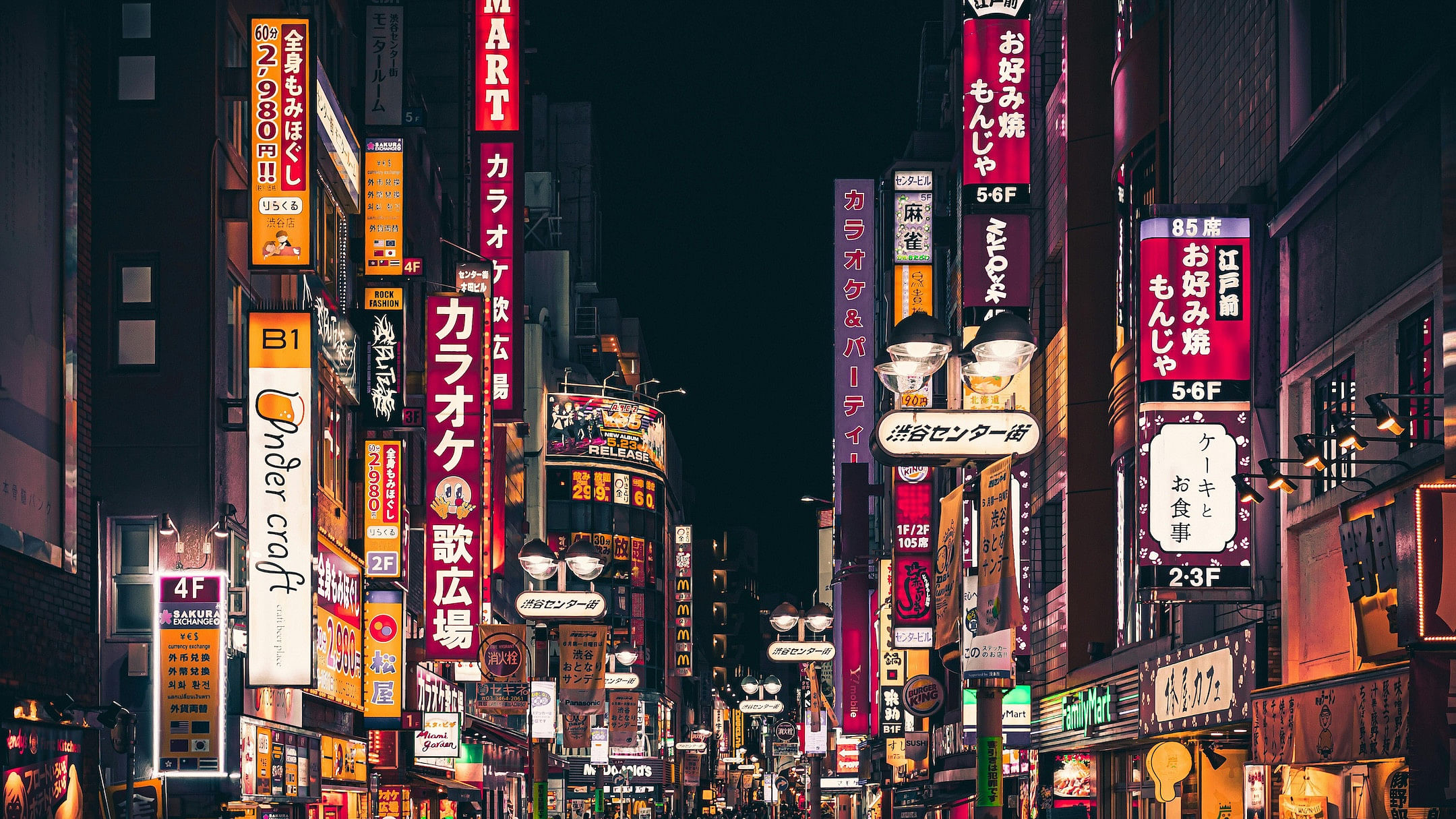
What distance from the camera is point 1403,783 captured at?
15258mm

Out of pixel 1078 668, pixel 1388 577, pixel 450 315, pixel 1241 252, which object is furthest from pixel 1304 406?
pixel 450 315

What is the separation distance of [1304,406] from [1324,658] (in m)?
2.97

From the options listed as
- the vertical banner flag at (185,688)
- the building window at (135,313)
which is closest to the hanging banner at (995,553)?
the vertical banner flag at (185,688)

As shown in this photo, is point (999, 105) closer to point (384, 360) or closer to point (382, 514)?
point (384, 360)

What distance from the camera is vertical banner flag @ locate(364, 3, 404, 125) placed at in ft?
119

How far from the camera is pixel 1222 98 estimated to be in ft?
74.5

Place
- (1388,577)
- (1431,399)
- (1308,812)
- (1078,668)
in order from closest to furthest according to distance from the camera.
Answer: (1388,577) < (1431,399) < (1308,812) < (1078,668)

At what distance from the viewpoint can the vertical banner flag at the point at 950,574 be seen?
21.3m

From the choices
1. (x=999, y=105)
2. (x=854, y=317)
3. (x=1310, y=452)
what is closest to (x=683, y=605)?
(x=854, y=317)

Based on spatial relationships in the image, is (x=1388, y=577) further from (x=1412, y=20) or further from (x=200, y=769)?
(x=200, y=769)

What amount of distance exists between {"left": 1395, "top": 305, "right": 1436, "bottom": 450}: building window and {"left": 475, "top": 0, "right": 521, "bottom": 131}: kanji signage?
92.8 ft

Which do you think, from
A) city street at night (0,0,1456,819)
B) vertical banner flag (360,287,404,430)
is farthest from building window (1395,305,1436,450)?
vertical banner flag (360,287,404,430)

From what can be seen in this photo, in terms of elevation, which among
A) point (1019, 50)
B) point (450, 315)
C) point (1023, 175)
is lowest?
point (450, 315)

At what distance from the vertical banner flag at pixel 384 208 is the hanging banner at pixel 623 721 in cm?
5150
